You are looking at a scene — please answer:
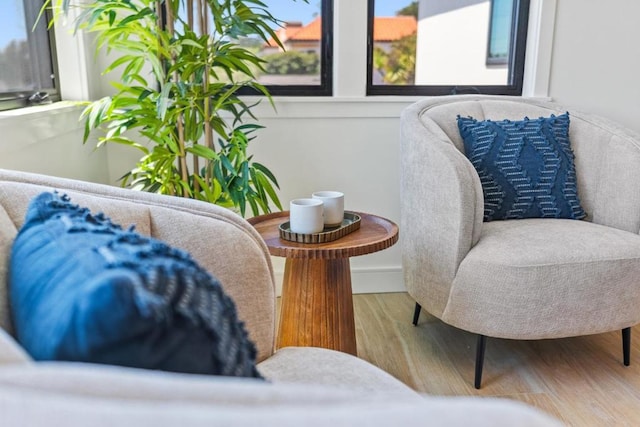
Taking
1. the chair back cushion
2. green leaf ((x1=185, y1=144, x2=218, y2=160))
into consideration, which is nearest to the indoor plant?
green leaf ((x1=185, y1=144, x2=218, y2=160))

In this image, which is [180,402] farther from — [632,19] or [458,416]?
[632,19]

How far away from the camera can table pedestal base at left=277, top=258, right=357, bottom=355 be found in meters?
1.58

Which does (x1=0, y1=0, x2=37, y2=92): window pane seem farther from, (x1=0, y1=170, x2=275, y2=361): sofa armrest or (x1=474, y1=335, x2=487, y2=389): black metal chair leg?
(x1=474, y1=335, x2=487, y2=389): black metal chair leg

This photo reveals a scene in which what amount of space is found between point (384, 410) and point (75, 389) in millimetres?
228


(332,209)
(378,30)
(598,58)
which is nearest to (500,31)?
(598,58)

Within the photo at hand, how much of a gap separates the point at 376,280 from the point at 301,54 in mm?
1063

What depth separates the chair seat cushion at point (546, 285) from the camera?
64.7 inches

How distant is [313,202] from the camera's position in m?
1.59

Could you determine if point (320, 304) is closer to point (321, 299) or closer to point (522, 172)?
point (321, 299)

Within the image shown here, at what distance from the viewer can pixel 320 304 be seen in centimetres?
158

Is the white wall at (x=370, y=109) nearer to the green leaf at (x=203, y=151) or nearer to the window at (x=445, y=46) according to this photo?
the window at (x=445, y=46)

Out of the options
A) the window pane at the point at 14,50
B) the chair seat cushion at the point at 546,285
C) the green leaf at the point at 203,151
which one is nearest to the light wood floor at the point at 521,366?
the chair seat cushion at the point at 546,285

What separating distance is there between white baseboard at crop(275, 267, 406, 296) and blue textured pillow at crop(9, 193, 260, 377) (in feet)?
6.37

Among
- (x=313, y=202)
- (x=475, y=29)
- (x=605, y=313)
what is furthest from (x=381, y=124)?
(x=605, y=313)
